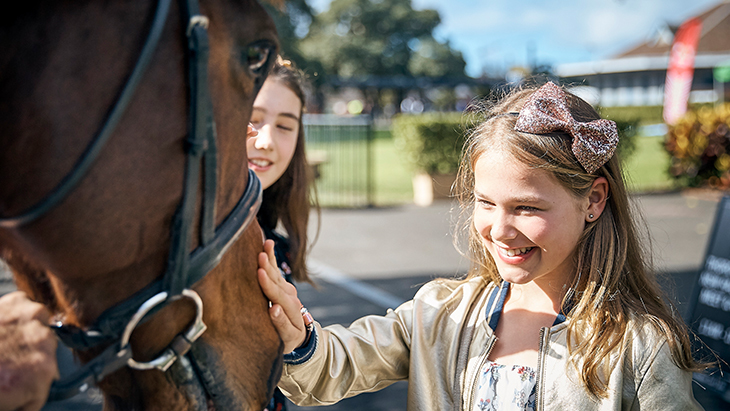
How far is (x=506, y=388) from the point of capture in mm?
1522

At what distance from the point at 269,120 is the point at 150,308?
1.26m

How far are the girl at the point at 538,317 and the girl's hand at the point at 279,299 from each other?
1.0 inches

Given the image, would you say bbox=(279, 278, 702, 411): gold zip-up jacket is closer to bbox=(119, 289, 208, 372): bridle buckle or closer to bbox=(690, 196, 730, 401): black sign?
bbox=(119, 289, 208, 372): bridle buckle

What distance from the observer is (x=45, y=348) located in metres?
0.80

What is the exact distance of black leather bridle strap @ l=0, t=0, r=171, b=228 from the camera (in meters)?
0.72

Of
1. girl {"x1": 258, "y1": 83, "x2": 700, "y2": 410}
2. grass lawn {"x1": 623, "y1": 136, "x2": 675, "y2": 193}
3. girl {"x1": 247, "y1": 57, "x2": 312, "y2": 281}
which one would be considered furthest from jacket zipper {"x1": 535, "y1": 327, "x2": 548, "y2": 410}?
grass lawn {"x1": 623, "y1": 136, "x2": 675, "y2": 193}

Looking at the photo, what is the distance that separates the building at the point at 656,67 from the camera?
38.7 metres

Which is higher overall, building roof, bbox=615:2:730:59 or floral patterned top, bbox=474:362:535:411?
building roof, bbox=615:2:730:59

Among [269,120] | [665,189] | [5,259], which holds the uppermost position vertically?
[269,120]

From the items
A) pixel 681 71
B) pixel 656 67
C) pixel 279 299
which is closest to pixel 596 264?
pixel 279 299

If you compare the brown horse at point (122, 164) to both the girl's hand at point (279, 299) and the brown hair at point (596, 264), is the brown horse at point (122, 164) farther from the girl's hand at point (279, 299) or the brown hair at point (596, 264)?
the brown hair at point (596, 264)

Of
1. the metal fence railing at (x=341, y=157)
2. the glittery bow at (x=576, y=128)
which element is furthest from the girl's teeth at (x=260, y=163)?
the metal fence railing at (x=341, y=157)

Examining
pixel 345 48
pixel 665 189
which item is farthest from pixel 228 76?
pixel 345 48

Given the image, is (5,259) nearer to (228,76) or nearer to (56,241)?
(56,241)
